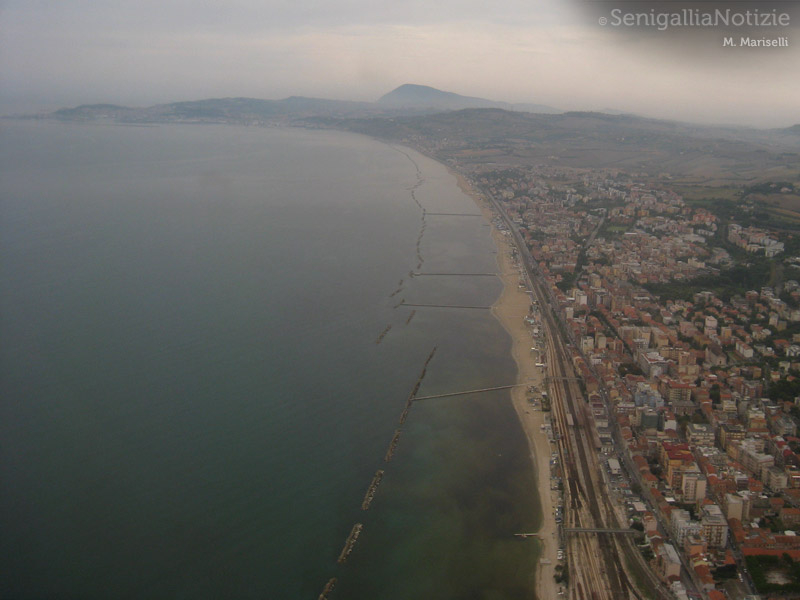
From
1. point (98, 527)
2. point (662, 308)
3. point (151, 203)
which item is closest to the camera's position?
point (98, 527)

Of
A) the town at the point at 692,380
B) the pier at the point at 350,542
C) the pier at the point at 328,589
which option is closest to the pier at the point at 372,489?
the pier at the point at 350,542

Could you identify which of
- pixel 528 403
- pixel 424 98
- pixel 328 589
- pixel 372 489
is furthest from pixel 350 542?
pixel 424 98

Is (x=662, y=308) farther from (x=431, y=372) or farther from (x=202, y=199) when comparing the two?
(x=202, y=199)

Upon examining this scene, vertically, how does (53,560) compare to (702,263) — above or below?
below

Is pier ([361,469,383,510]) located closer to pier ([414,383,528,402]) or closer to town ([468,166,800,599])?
pier ([414,383,528,402])

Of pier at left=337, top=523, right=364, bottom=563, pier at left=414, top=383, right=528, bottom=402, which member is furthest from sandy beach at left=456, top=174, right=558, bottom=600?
pier at left=337, top=523, right=364, bottom=563

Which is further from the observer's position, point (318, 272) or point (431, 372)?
point (318, 272)

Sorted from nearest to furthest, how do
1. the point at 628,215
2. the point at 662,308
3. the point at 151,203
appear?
the point at 662,308, the point at 628,215, the point at 151,203

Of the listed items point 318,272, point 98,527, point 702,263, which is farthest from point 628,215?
point 98,527
